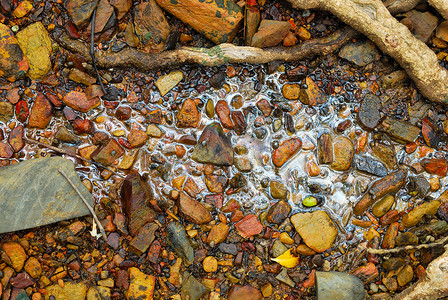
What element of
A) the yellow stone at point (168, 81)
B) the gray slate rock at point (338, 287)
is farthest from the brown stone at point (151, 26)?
the gray slate rock at point (338, 287)

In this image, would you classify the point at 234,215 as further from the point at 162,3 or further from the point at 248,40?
the point at 162,3

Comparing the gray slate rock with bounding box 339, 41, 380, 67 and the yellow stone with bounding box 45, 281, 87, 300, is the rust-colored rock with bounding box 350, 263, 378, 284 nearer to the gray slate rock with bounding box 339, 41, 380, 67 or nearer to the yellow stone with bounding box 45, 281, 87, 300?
the gray slate rock with bounding box 339, 41, 380, 67

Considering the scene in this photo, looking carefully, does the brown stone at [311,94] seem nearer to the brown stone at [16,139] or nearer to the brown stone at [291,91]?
the brown stone at [291,91]

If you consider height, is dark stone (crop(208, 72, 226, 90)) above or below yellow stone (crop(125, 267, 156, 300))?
above

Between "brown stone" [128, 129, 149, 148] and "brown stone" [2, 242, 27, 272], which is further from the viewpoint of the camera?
"brown stone" [128, 129, 149, 148]

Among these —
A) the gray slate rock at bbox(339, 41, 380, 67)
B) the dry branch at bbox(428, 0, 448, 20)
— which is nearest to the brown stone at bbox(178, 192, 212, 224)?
the gray slate rock at bbox(339, 41, 380, 67)

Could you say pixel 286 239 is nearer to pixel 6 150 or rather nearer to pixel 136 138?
pixel 136 138
